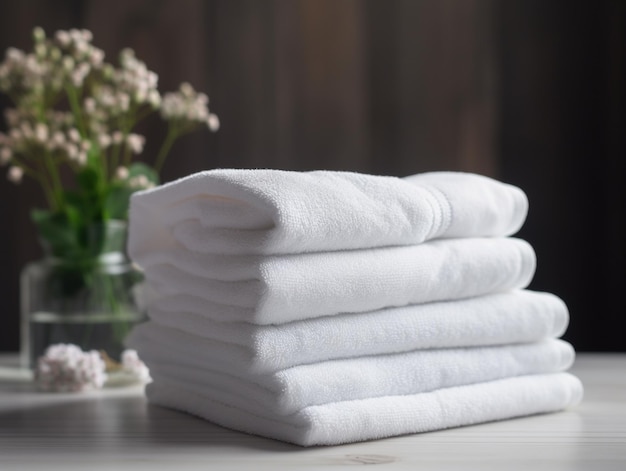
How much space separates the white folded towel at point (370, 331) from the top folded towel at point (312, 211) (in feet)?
0.24

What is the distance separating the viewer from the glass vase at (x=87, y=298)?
1317 mm

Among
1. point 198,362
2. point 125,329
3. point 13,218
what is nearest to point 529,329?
point 198,362

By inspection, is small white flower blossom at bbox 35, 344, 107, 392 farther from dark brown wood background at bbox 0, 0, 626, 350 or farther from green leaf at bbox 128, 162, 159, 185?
dark brown wood background at bbox 0, 0, 626, 350

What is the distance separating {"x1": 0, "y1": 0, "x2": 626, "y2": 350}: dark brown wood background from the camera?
1.82 meters

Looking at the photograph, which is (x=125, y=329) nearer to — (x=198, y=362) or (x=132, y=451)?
(x=198, y=362)

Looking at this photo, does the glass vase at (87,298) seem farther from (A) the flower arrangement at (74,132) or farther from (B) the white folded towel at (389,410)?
(B) the white folded towel at (389,410)

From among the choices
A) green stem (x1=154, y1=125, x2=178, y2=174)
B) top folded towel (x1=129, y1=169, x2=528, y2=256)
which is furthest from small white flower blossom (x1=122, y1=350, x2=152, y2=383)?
green stem (x1=154, y1=125, x2=178, y2=174)

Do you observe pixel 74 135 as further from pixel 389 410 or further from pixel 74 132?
pixel 389 410

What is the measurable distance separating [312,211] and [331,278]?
0.22ft

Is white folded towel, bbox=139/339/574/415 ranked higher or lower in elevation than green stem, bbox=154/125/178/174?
lower

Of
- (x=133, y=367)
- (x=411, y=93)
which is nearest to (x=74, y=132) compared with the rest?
(x=133, y=367)

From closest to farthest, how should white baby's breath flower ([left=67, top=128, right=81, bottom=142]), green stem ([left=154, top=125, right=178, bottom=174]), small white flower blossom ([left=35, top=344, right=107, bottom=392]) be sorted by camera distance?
small white flower blossom ([left=35, top=344, right=107, bottom=392]) → white baby's breath flower ([left=67, top=128, right=81, bottom=142]) → green stem ([left=154, top=125, right=178, bottom=174])

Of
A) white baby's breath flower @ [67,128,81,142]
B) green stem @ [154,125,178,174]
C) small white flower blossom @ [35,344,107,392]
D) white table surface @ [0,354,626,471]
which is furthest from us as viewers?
green stem @ [154,125,178,174]

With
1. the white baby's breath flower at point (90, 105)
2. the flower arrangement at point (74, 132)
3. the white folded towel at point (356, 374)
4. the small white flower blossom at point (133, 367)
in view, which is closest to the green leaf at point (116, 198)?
the flower arrangement at point (74, 132)
